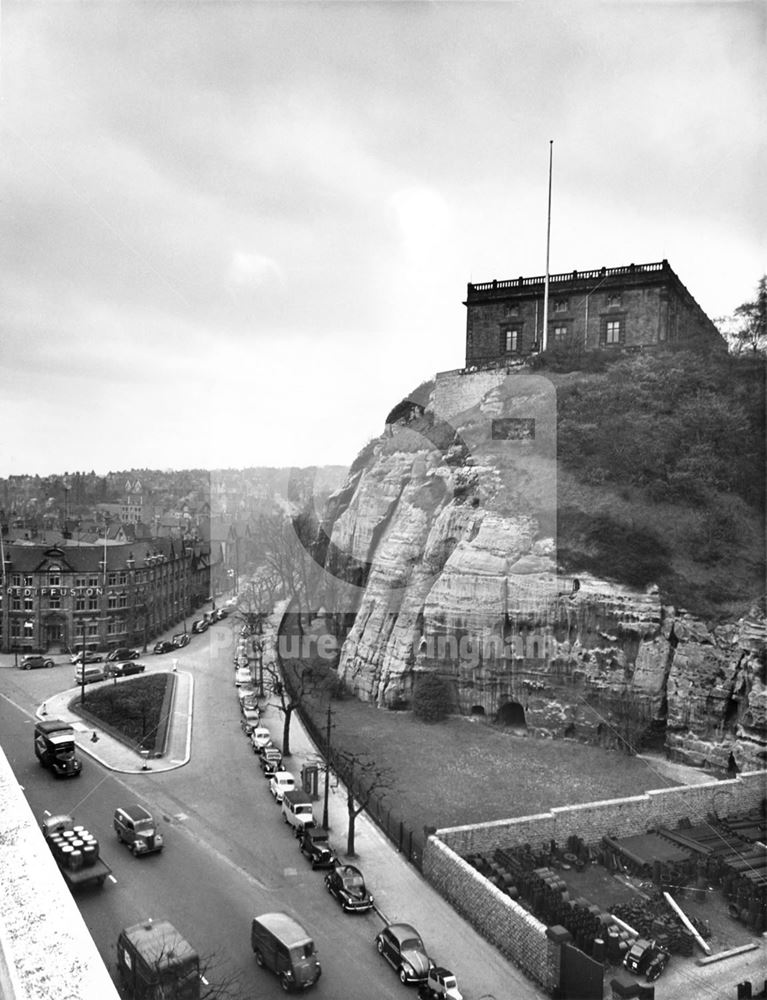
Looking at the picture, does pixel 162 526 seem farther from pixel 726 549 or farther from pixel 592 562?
pixel 726 549

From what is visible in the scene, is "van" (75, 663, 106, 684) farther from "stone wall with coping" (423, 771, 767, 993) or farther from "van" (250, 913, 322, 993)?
"van" (250, 913, 322, 993)

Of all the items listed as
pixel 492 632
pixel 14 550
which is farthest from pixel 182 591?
pixel 492 632

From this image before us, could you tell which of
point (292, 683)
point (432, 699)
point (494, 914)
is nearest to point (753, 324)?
point (432, 699)

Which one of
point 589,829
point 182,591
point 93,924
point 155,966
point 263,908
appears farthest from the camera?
point 182,591

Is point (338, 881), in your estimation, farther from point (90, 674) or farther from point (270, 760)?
point (90, 674)

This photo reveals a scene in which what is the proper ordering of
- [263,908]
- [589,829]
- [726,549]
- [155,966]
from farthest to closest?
[726,549] → [589,829] → [263,908] → [155,966]

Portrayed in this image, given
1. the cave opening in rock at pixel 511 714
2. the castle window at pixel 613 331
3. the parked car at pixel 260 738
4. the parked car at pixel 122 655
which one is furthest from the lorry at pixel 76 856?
the castle window at pixel 613 331

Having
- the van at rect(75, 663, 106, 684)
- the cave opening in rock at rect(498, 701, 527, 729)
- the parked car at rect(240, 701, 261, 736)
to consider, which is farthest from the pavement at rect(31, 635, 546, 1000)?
the cave opening in rock at rect(498, 701, 527, 729)

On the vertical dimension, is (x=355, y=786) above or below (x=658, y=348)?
below
